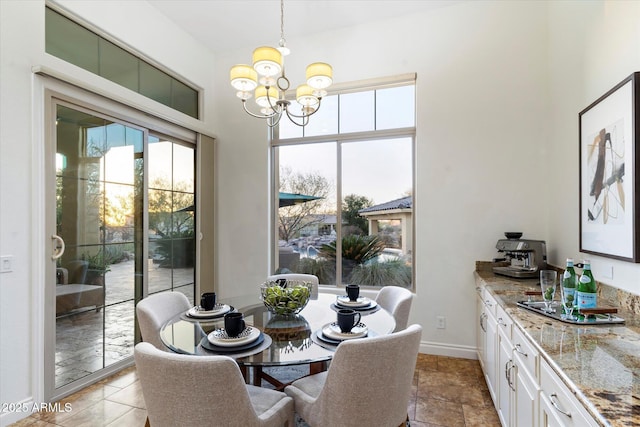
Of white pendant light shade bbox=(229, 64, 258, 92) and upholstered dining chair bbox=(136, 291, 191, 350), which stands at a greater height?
white pendant light shade bbox=(229, 64, 258, 92)

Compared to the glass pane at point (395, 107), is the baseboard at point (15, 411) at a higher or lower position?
lower

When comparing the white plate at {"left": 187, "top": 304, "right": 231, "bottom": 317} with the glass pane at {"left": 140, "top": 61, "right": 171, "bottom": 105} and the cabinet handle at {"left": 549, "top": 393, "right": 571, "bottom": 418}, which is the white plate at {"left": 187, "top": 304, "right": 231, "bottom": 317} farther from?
the glass pane at {"left": 140, "top": 61, "right": 171, "bottom": 105}

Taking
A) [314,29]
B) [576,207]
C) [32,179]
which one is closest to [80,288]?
[32,179]

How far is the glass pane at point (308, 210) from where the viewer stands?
154 inches

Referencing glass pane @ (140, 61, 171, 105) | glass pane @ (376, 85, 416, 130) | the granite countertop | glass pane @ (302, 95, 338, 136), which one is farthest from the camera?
glass pane @ (302, 95, 338, 136)

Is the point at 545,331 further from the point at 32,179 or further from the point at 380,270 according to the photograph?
the point at 32,179

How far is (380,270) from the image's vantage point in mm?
3684

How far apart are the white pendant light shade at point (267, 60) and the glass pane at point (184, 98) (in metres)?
2.14

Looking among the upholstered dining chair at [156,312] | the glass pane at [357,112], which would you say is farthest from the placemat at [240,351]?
the glass pane at [357,112]

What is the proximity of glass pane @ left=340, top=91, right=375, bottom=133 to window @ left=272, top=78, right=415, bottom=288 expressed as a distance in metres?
0.01

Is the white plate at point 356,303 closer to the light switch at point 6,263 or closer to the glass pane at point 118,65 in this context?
the light switch at point 6,263

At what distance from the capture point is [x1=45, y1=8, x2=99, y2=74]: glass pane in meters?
2.54

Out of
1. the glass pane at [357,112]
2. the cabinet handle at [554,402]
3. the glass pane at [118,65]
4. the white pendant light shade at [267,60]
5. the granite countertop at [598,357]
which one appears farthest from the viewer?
the glass pane at [357,112]

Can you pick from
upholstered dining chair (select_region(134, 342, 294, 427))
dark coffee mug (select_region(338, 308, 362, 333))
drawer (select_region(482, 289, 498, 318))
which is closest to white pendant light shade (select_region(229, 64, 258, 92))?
dark coffee mug (select_region(338, 308, 362, 333))
